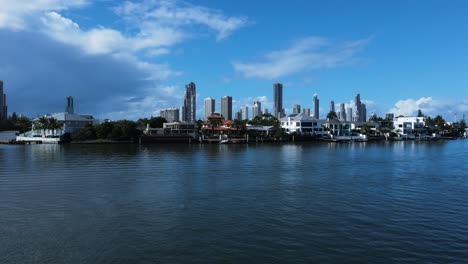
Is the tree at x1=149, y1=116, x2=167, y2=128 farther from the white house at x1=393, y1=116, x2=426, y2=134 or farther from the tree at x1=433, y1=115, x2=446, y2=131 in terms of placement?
the tree at x1=433, y1=115, x2=446, y2=131

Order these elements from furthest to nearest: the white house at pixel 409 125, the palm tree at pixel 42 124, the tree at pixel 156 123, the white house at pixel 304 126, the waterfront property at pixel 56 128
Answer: the white house at pixel 409 125 < the tree at pixel 156 123 < the white house at pixel 304 126 < the palm tree at pixel 42 124 < the waterfront property at pixel 56 128

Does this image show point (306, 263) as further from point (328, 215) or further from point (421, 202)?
point (421, 202)

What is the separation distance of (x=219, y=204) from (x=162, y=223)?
4.79 metres

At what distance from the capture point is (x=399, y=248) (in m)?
13.7

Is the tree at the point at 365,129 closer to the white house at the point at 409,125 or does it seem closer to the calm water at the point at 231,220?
the white house at the point at 409,125

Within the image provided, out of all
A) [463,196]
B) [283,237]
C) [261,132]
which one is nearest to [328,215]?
[283,237]

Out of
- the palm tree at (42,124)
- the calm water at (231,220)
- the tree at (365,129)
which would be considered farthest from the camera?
the tree at (365,129)

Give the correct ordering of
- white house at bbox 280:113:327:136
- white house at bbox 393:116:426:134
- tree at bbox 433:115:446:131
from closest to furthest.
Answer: white house at bbox 280:113:327:136
white house at bbox 393:116:426:134
tree at bbox 433:115:446:131

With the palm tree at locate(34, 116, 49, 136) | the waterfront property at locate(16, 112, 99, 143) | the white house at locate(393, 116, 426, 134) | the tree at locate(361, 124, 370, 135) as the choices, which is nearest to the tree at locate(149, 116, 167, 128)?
the waterfront property at locate(16, 112, 99, 143)

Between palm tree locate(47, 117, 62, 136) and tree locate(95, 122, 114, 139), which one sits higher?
palm tree locate(47, 117, 62, 136)

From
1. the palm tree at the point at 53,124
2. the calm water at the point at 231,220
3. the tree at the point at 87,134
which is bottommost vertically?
the calm water at the point at 231,220

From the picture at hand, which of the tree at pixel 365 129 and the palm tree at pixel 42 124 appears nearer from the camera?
the palm tree at pixel 42 124

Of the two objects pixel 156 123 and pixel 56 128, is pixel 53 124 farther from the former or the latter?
pixel 156 123

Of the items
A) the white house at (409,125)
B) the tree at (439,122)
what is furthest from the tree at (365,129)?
the tree at (439,122)
